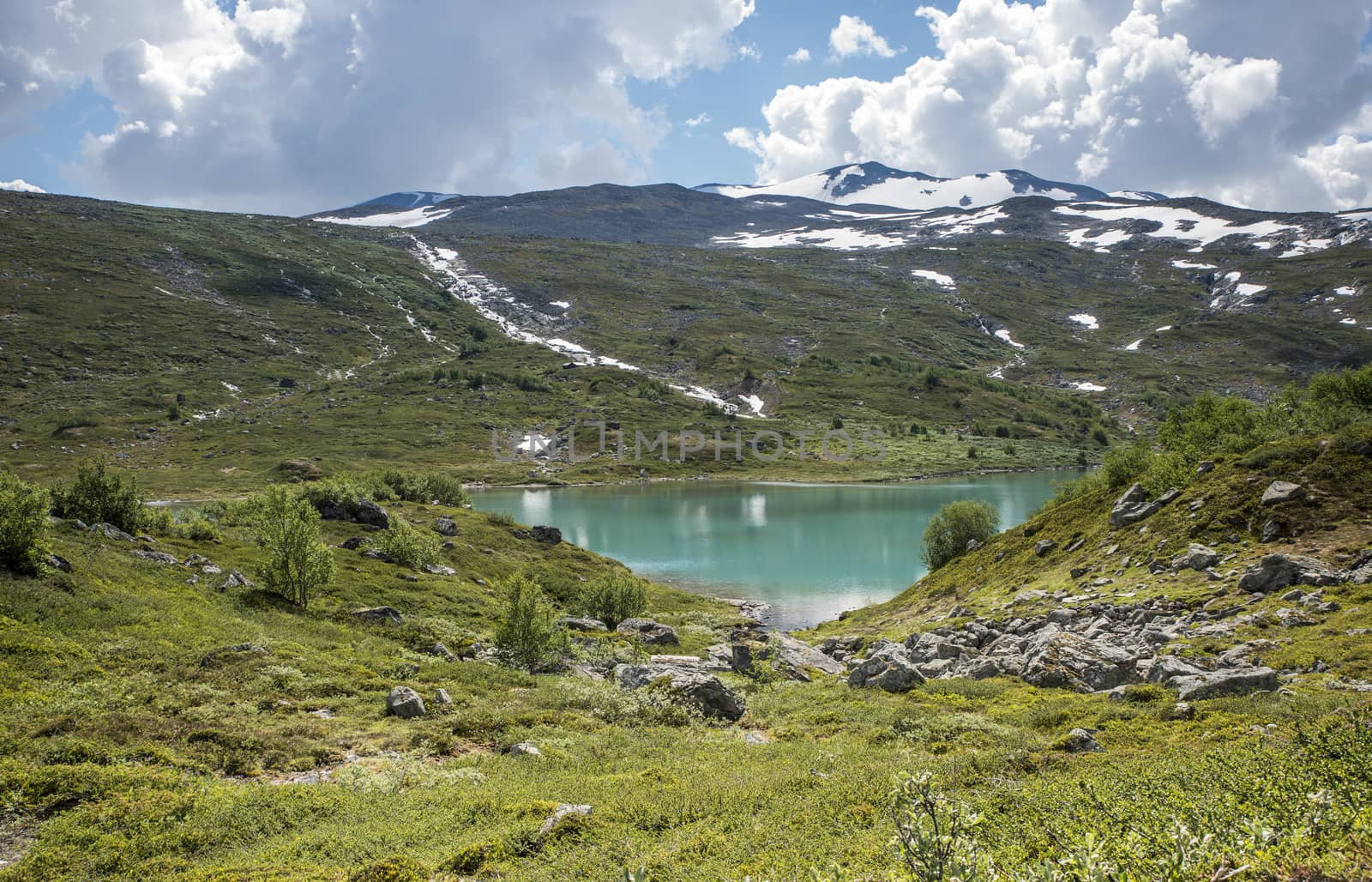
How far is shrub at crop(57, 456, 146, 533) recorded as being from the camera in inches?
1438

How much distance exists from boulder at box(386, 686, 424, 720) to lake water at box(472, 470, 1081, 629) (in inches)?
1471

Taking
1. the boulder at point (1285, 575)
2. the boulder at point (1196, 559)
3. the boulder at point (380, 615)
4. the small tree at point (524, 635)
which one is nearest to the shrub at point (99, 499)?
the boulder at point (380, 615)

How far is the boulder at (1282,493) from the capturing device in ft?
91.8

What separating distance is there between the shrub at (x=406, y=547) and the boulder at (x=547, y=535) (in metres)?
14.8

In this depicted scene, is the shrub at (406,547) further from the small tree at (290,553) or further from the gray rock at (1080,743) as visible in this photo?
the gray rock at (1080,743)

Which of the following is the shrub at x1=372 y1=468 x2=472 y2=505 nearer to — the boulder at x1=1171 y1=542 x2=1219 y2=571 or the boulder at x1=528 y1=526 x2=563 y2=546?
the boulder at x1=528 y1=526 x2=563 y2=546

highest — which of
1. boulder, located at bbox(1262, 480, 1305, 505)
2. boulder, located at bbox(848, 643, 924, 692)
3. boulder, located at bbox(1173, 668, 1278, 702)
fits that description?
boulder, located at bbox(1262, 480, 1305, 505)

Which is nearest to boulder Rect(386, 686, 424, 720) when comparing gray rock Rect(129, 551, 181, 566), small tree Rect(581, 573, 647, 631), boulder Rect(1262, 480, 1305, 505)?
gray rock Rect(129, 551, 181, 566)

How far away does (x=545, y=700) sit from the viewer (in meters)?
22.0

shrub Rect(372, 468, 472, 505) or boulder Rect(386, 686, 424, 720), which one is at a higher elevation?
shrub Rect(372, 468, 472, 505)

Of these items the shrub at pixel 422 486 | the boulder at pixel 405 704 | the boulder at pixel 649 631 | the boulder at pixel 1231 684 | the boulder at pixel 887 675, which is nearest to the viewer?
the boulder at pixel 1231 684

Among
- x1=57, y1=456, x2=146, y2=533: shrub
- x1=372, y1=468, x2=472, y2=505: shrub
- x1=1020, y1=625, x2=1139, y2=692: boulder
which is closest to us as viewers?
x1=1020, y1=625, x2=1139, y2=692: boulder

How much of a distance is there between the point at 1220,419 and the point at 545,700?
4243 centimetres

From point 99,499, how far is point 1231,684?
5023 cm
